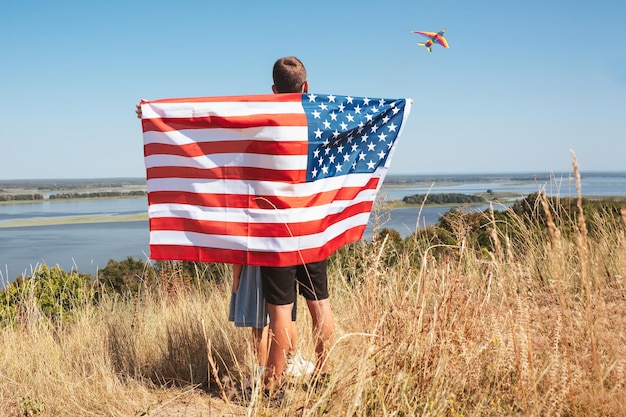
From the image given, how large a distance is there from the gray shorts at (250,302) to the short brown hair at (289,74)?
127 cm

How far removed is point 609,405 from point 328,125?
8.11 ft

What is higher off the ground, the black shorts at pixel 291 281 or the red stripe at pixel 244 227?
the red stripe at pixel 244 227

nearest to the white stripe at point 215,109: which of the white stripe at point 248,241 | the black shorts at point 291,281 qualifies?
the white stripe at point 248,241

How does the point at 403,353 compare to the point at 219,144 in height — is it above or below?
below

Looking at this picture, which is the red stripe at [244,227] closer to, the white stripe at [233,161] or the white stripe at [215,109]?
the white stripe at [233,161]

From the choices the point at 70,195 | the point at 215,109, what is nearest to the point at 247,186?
the point at 215,109

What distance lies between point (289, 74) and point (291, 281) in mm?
1402

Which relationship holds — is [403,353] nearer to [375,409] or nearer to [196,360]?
[375,409]

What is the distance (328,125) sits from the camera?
13.1 ft

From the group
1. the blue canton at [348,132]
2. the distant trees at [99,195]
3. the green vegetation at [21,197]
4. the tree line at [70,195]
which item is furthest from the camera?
the green vegetation at [21,197]

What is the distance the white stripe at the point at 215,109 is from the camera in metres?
3.78

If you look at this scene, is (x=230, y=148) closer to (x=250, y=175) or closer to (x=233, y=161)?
(x=233, y=161)

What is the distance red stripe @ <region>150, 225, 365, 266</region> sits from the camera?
3.71m

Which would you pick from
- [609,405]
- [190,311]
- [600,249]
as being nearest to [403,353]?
[609,405]
